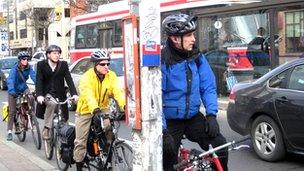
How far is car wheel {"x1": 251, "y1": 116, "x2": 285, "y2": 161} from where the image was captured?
7737 mm

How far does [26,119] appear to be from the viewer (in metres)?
10.3

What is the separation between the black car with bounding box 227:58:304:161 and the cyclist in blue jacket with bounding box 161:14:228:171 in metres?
3.03

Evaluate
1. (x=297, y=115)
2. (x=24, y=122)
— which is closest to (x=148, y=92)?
(x=297, y=115)

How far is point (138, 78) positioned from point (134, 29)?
370 mm

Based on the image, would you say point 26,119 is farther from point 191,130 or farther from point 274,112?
point 191,130

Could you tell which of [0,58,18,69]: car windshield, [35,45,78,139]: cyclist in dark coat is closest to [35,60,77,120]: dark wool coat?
[35,45,78,139]: cyclist in dark coat

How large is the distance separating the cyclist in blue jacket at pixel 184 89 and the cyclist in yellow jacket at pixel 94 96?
164 cm

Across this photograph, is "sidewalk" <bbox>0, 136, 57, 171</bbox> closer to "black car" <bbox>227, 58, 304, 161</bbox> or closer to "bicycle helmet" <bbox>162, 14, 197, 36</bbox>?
"black car" <bbox>227, 58, 304, 161</bbox>

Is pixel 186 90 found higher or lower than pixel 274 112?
Result: higher

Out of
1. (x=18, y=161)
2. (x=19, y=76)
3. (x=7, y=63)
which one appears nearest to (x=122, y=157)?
(x=18, y=161)

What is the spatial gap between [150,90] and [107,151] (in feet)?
7.26

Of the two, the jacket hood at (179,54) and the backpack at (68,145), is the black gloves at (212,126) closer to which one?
the jacket hood at (179,54)

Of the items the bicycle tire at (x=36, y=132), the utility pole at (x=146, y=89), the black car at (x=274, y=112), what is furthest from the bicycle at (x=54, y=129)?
the utility pole at (x=146, y=89)

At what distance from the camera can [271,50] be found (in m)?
14.4
